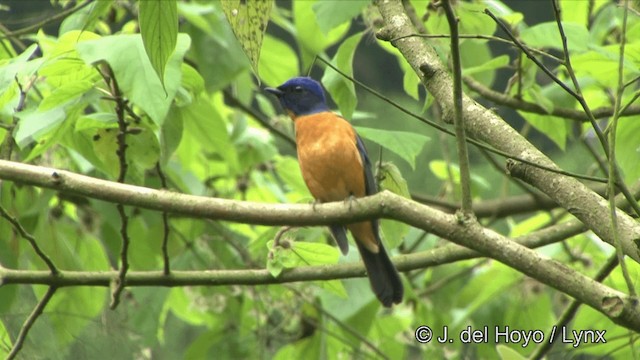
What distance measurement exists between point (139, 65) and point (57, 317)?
4.52 ft

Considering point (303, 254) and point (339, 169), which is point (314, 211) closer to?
point (303, 254)

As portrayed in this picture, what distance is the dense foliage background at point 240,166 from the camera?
2875 mm

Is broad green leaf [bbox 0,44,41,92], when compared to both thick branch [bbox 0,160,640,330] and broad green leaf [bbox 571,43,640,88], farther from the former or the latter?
broad green leaf [bbox 571,43,640,88]

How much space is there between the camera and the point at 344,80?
10.5ft

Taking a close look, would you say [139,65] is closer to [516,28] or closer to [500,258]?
[500,258]

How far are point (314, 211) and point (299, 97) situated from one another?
7.95 feet

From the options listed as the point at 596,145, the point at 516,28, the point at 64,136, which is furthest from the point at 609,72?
the point at 596,145

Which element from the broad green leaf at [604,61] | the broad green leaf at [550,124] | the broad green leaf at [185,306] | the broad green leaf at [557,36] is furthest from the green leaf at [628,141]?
the broad green leaf at [185,306]

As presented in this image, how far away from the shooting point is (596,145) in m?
6.40

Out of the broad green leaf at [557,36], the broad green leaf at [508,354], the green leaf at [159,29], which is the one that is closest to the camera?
the green leaf at [159,29]

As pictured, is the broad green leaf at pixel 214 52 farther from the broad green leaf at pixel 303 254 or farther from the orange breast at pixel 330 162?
the broad green leaf at pixel 303 254

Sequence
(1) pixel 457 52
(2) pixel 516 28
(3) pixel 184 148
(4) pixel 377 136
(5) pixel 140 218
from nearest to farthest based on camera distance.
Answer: (1) pixel 457 52 → (4) pixel 377 136 → (2) pixel 516 28 → (5) pixel 140 218 → (3) pixel 184 148

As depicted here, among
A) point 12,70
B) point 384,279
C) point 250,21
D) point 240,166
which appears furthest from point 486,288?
point 250,21

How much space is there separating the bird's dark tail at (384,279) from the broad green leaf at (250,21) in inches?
71.7
